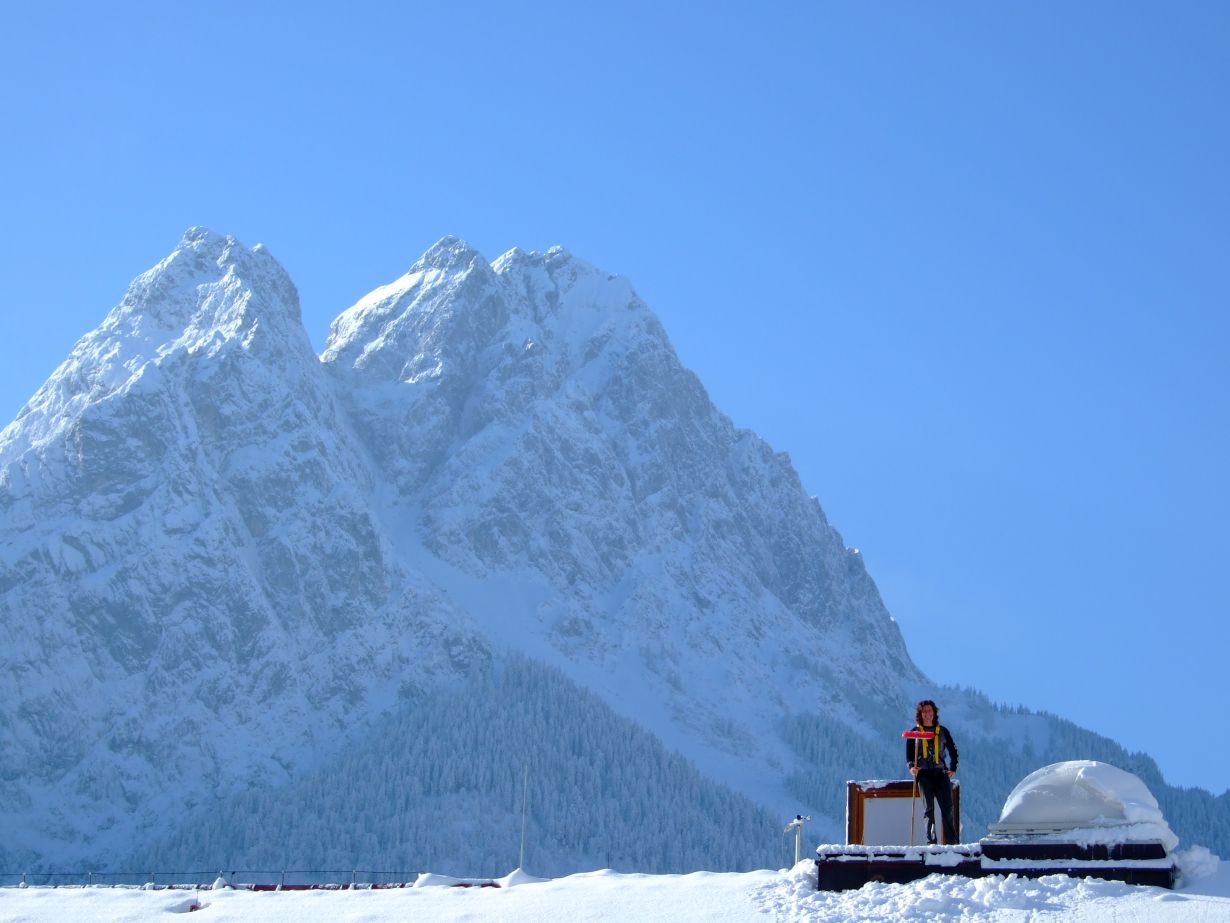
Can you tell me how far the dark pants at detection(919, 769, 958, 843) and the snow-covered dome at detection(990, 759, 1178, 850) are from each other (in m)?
1.60

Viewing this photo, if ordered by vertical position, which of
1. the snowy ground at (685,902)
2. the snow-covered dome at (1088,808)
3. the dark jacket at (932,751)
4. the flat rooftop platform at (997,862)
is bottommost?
the snowy ground at (685,902)

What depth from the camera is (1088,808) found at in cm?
2808

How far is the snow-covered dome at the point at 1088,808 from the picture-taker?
2772 cm

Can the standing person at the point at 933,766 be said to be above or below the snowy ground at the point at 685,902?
above

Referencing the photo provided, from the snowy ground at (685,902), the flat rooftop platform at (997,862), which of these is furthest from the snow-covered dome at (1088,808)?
the snowy ground at (685,902)

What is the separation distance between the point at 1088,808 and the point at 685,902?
600cm

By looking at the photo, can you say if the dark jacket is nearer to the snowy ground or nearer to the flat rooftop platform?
the flat rooftop platform

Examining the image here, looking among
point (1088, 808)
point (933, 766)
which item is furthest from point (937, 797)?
point (1088, 808)

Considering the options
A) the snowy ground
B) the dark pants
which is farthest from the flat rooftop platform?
the dark pants

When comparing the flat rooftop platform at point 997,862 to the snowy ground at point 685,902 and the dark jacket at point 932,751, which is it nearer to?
the snowy ground at point 685,902

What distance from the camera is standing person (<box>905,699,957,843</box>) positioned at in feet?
98.7

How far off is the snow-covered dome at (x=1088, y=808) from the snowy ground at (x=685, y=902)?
88cm

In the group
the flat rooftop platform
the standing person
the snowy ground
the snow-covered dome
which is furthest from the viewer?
the standing person

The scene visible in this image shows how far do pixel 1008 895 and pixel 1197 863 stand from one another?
2.97 metres
